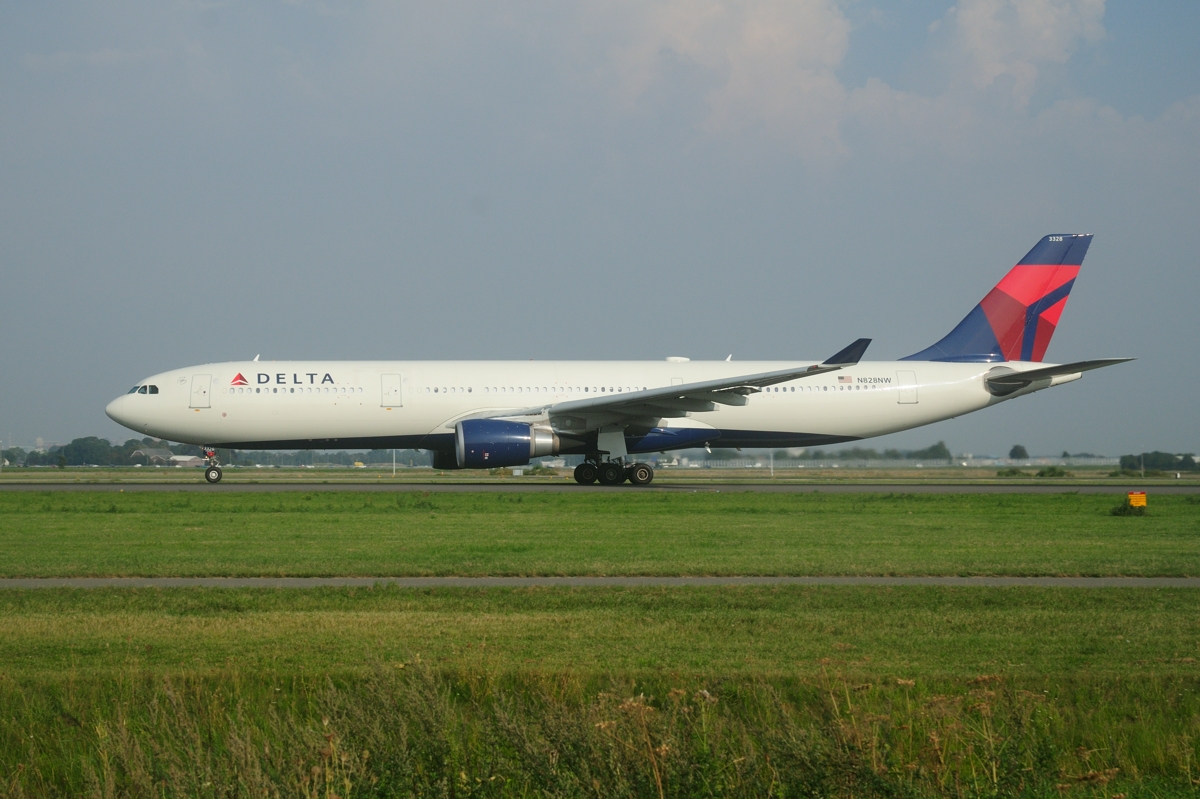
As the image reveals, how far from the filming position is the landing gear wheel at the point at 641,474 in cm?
3216

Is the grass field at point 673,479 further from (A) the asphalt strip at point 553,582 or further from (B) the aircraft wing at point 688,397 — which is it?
(A) the asphalt strip at point 553,582

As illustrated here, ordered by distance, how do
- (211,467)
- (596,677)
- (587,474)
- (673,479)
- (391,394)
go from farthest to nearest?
(673,479), (211,467), (587,474), (391,394), (596,677)

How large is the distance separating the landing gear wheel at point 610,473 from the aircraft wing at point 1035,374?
13009 mm

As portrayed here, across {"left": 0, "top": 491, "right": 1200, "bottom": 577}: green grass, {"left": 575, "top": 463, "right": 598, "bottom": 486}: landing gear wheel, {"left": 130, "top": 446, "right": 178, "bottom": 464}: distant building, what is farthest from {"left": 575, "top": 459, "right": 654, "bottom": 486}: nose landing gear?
{"left": 130, "top": 446, "right": 178, "bottom": 464}: distant building

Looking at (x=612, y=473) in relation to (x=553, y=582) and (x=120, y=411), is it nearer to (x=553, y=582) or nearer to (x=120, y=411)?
(x=120, y=411)

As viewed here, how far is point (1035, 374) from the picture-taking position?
3359 cm

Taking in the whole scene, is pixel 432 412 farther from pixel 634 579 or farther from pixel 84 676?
pixel 84 676

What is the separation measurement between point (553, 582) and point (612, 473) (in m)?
19.8

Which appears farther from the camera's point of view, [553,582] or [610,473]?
[610,473]

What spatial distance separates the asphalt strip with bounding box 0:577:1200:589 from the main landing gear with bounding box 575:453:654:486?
19333mm

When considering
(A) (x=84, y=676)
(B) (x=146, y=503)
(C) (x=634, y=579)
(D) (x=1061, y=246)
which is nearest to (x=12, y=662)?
(A) (x=84, y=676)

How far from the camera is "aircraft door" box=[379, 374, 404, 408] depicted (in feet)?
102

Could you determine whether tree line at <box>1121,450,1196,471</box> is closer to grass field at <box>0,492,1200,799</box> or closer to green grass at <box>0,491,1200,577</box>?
green grass at <box>0,491,1200,577</box>

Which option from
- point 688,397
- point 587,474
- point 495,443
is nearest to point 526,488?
point 587,474
